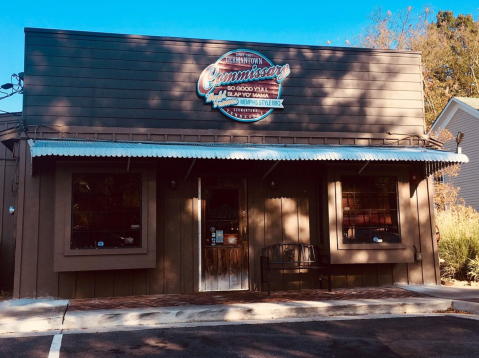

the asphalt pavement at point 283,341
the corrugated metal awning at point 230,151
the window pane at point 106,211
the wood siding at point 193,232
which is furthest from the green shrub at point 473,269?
the window pane at point 106,211

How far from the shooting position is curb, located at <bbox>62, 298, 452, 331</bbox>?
267 inches

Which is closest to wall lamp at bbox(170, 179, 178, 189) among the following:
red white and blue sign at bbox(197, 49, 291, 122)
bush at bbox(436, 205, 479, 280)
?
red white and blue sign at bbox(197, 49, 291, 122)

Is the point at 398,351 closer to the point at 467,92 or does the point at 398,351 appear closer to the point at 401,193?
the point at 401,193

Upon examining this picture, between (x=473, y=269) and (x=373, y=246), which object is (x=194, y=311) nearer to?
(x=373, y=246)

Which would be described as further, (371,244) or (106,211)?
(371,244)

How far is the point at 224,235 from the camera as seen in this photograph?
9383 mm

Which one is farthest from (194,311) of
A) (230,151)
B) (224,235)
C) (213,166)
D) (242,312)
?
(213,166)

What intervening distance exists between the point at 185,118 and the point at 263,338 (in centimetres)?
478

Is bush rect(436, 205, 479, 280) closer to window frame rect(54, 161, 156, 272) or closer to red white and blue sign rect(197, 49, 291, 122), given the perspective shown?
red white and blue sign rect(197, 49, 291, 122)

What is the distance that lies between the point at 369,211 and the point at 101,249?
502 centimetres

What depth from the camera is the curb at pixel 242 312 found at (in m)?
6.77

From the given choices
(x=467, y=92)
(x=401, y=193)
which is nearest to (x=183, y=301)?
(x=401, y=193)

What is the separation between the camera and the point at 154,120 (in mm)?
9195

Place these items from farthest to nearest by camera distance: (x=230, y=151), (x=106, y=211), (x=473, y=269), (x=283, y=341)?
(x=473, y=269) → (x=106, y=211) → (x=230, y=151) → (x=283, y=341)
